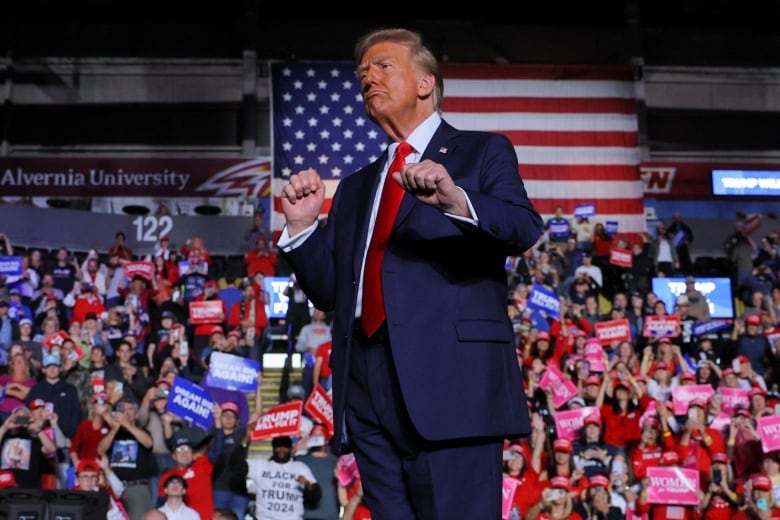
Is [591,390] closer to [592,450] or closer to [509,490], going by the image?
[592,450]

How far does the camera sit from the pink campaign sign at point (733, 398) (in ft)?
33.9

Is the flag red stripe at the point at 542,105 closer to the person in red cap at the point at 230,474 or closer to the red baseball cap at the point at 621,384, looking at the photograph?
the red baseball cap at the point at 621,384

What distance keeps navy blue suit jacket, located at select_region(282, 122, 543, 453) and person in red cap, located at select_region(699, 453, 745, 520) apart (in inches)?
278

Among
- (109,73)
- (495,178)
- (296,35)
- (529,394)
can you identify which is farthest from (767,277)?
(495,178)

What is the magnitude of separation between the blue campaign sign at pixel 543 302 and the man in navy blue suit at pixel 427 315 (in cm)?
1032

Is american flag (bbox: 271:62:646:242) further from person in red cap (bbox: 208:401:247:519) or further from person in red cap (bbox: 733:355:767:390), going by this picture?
person in red cap (bbox: 208:401:247:519)

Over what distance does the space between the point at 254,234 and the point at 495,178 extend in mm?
15423

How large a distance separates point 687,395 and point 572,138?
945 cm

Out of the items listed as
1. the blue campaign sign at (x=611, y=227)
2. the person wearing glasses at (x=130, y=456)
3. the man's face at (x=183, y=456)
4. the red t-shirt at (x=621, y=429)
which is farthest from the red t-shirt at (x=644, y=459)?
the blue campaign sign at (x=611, y=227)

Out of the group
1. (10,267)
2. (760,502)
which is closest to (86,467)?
(760,502)

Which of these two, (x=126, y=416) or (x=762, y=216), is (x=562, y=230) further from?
(x=126, y=416)

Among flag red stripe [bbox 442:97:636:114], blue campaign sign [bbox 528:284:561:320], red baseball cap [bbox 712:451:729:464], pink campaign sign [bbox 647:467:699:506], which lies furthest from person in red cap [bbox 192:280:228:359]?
flag red stripe [bbox 442:97:636:114]

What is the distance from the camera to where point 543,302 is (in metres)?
12.7

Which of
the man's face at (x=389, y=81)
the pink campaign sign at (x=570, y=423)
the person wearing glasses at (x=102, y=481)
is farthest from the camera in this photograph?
the pink campaign sign at (x=570, y=423)
